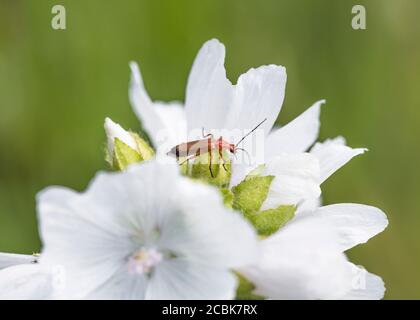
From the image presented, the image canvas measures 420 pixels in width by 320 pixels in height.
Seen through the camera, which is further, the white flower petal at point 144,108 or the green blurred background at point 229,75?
the green blurred background at point 229,75

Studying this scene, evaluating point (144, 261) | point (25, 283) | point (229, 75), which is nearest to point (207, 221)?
point (144, 261)

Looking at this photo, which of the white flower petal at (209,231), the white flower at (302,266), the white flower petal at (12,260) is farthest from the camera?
the white flower petal at (12,260)

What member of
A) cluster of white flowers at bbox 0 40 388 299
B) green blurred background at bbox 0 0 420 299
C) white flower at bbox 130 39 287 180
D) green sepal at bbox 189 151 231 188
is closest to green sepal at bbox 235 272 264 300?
cluster of white flowers at bbox 0 40 388 299

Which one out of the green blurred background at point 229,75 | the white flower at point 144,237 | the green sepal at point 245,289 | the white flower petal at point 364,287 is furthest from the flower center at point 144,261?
the green blurred background at point 229,75

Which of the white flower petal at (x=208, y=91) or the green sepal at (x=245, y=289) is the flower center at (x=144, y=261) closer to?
the green sepal at (x=245, y=289)

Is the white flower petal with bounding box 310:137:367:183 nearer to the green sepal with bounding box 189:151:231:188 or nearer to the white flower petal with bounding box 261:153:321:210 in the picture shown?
the white flower petal with bounding box 261:153:321:210
